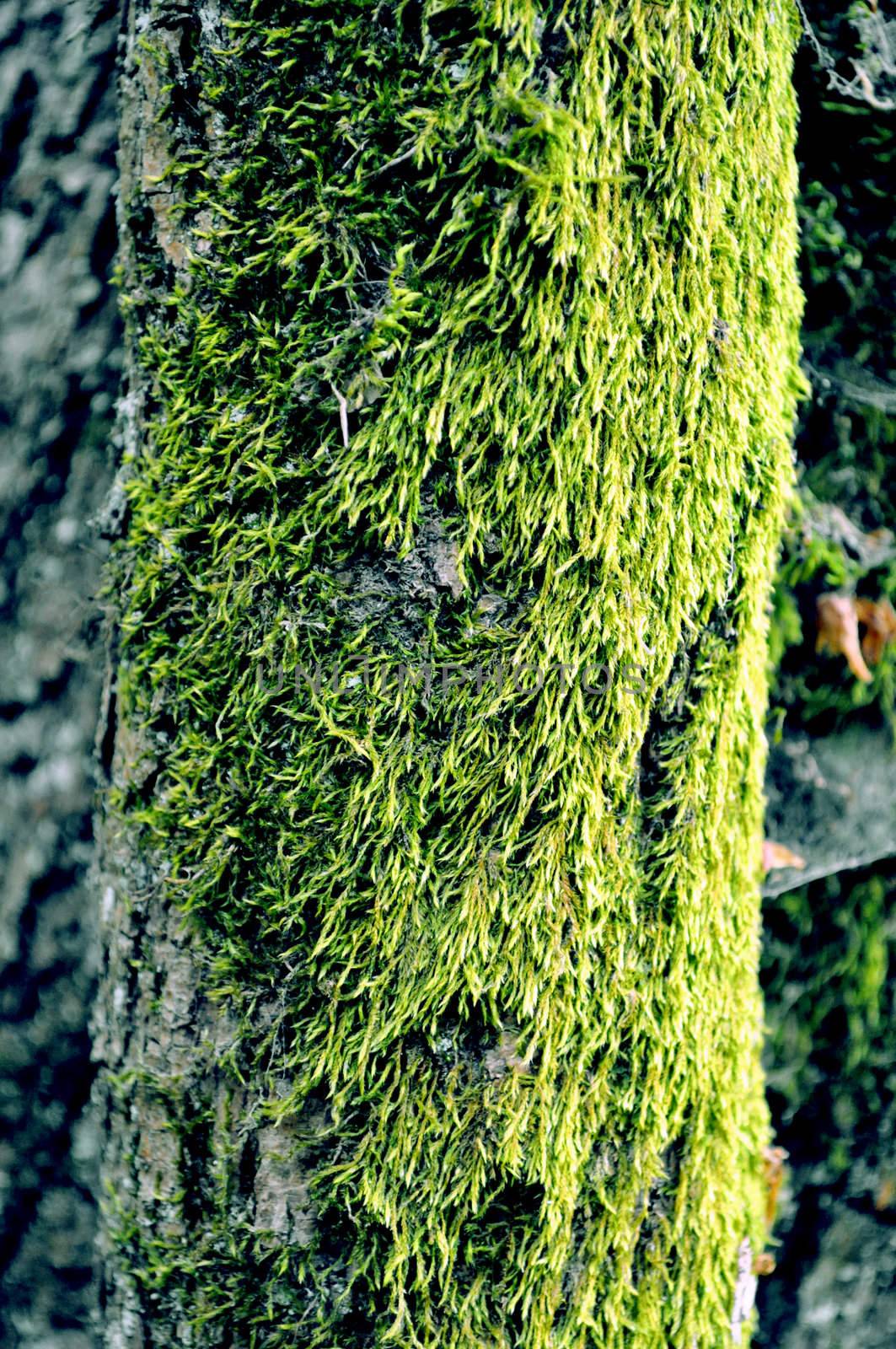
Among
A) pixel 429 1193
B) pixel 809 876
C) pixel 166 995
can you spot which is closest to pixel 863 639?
pixel 809 876

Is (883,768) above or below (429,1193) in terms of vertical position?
above

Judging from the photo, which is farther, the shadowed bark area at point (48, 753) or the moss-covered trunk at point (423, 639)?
the shadowed bark area at point (48, 753)

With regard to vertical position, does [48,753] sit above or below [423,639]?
below

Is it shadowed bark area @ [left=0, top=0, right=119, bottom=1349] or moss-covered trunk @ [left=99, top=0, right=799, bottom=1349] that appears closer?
moss-covered trunk @ [left=99, top=0, right=799, bottom=1349]

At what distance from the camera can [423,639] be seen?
0.91 meters

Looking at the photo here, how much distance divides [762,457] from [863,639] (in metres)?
0.72

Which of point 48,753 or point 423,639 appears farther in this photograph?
point 48,753

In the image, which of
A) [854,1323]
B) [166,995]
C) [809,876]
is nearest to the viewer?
[166,995]

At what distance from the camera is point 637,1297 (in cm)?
104

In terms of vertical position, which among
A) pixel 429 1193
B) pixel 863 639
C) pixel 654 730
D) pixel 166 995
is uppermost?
pixel 863 639

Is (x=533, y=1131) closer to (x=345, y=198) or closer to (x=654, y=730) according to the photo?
(x=654, y=730)

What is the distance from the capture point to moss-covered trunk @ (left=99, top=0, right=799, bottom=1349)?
0.87 m

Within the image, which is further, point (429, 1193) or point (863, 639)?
point (863, 639)

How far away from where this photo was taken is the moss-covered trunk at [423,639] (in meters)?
0.87
